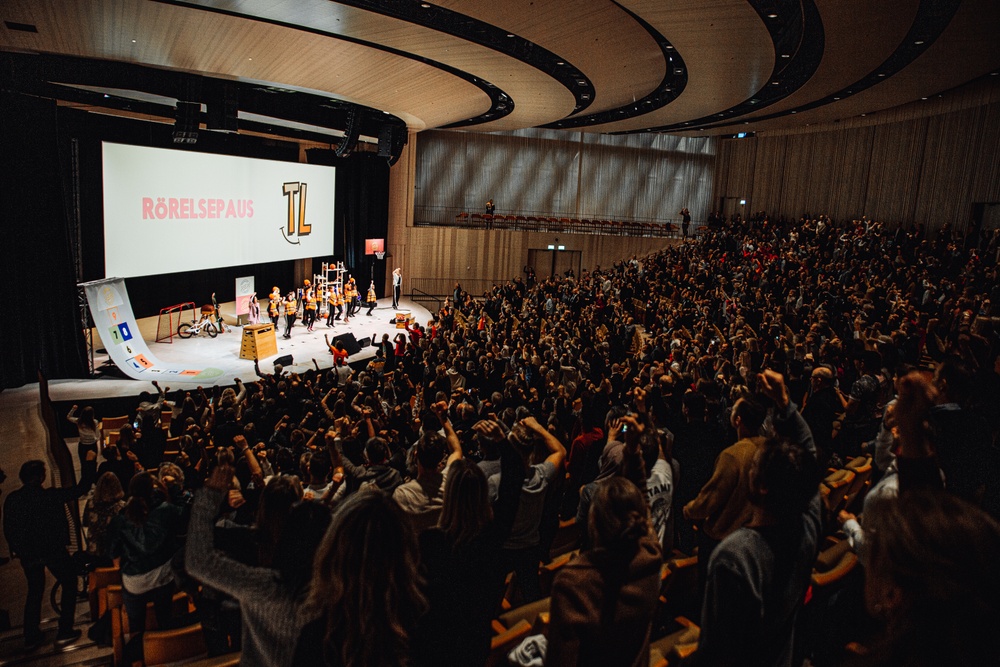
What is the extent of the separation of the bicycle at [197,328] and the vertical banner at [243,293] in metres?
1.25

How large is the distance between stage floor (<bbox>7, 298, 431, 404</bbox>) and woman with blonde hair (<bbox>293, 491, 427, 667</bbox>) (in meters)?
11.7

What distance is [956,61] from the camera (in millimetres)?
12906

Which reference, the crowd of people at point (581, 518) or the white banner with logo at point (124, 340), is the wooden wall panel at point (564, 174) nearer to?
the white banner with logo at point (124, 340)

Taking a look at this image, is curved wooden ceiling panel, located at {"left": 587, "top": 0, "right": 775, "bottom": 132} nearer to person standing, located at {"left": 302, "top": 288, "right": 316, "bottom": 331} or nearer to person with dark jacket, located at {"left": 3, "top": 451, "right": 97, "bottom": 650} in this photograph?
person with dark jacket, located at {"left": 3, "top": 451, "right": 97, "bottom": 650}

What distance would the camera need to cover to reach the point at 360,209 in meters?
22.8

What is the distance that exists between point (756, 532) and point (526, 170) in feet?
90.1

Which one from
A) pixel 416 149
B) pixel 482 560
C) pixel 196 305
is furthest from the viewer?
pixel 416 149

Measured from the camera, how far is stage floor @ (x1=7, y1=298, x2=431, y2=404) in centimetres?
1145

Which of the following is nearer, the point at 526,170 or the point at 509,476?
the point at 509,476

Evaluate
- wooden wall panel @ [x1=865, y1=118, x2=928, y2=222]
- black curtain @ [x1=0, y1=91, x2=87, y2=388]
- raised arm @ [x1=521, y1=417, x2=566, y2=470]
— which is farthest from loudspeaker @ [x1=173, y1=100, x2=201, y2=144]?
wooden wall panel @ [x1=865, y1=118, x2=928, y2=222]

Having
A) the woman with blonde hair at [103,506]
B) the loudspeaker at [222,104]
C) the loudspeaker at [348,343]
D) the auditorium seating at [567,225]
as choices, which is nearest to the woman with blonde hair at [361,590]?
the woman with blonde hair at [103,506]

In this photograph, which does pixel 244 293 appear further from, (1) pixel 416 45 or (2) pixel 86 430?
(2) pixel 86 430

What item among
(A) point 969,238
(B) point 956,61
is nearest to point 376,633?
(B) point 956,61

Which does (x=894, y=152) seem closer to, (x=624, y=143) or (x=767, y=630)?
(x=624, y=143)
